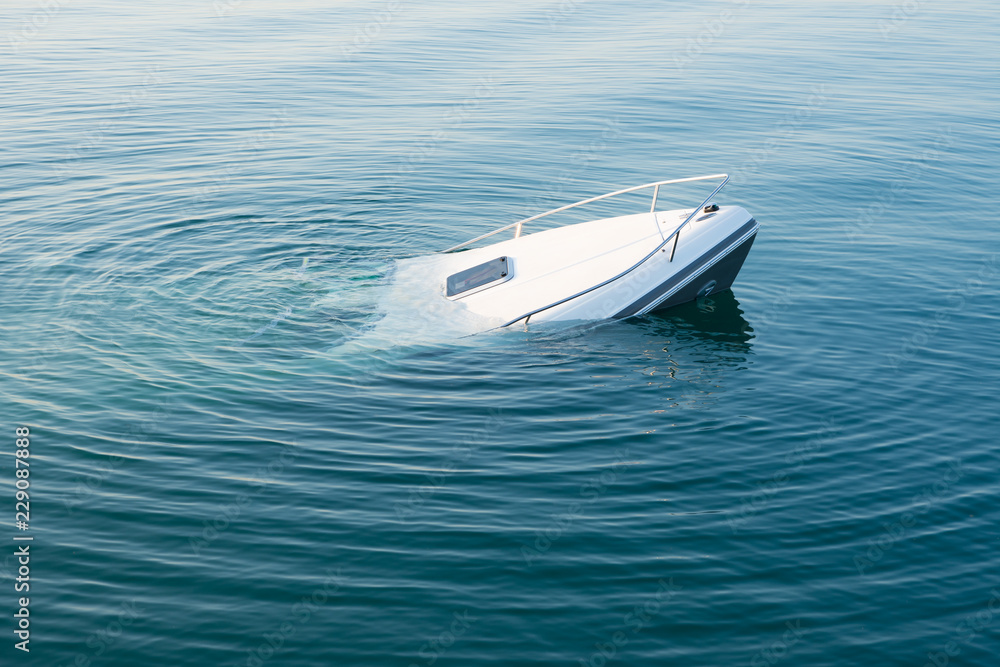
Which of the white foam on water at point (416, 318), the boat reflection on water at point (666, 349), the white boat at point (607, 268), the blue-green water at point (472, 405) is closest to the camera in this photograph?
the blue-green water at point (472, 405)

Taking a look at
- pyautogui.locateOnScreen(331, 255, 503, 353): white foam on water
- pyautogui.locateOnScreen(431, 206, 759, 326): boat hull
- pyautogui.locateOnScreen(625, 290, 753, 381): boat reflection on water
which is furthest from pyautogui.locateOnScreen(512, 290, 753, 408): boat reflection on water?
pyautogui.locateOnScreen(331, 255, 503, 353): white foam on water

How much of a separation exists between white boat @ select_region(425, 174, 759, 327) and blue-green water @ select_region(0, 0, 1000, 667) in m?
0.53

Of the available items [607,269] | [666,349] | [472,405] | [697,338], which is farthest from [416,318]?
[697,338]

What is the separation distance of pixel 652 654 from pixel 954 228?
16.4 m

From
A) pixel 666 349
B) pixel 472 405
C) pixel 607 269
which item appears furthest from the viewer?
pixel 607 269

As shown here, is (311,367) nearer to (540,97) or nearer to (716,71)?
(540,97)

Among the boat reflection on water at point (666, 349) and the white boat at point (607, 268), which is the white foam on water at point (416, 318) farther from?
the boat reflection on water at point (666, 349)

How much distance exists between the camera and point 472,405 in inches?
520

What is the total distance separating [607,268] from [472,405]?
4.10 m

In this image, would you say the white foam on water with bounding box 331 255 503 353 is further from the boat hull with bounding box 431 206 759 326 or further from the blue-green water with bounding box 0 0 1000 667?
the boat hull with bounding box 431 206 759 326

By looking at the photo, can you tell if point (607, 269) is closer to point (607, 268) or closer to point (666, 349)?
point (607, 268)

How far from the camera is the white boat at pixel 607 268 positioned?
1555cm

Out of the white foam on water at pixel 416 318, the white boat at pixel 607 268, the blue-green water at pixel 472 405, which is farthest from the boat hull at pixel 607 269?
the blue-green water at pixel 472 405

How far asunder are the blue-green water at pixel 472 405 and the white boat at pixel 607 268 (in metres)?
0.53
